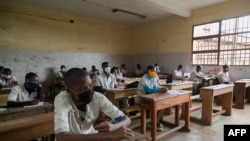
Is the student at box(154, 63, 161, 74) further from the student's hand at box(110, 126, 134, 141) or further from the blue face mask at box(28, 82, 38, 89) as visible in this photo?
the student's hand at box(110, 126, 134, 141)

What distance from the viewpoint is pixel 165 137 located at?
310cm

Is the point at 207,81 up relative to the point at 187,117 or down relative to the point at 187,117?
up

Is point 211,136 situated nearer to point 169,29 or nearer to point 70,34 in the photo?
point 169,29

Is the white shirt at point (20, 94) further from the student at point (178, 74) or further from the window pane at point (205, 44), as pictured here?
the window pane at point (205, 44)

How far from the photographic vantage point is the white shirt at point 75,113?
1.19 metres

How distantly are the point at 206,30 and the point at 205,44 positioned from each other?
63 cm

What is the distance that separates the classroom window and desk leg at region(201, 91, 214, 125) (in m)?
3.67

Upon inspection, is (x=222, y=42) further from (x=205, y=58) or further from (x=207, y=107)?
(x=207, y=107)

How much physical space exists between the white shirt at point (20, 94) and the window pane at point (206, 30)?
7.12m

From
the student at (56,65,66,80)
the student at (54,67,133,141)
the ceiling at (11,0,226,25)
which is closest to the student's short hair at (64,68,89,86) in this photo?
the student at (54,67,133,141)

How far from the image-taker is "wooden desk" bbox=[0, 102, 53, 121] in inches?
77.9

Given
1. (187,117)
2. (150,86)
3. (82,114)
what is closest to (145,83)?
(150,86)

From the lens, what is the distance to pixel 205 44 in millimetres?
7305

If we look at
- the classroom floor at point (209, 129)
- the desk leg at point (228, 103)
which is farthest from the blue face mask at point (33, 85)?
the desk leg at point (228, 103)
